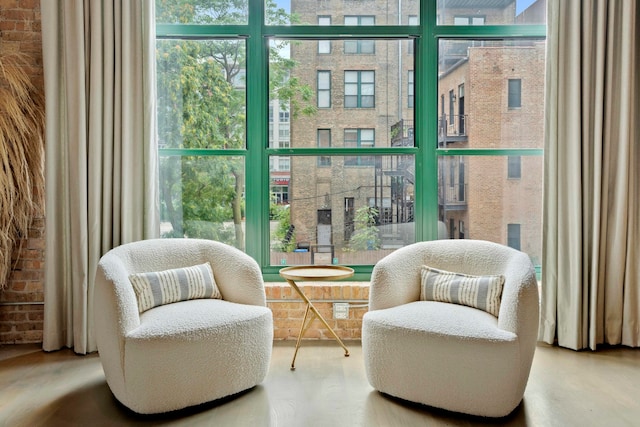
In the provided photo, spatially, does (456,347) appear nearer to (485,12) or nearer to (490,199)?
(490,199)

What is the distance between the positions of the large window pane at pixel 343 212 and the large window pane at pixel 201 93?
52cm

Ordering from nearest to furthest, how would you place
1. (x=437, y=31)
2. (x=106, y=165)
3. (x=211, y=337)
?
(x=211, y=337) < (x=106, y=165) < (x=437, y=31)

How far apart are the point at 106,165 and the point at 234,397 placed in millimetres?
1775

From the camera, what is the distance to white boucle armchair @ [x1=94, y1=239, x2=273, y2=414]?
2.46m

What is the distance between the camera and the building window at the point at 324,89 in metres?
3.76

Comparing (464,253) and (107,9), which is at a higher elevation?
(107,9)

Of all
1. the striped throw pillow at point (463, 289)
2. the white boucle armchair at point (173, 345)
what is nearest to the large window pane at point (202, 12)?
the white boucle armchair at point (173, 345)

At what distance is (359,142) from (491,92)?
41.2 inches

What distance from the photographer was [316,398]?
8.86 ft

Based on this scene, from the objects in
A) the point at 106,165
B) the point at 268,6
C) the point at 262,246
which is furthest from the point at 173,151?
the point at 268,6

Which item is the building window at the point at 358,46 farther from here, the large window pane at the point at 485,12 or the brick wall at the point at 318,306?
the brick wall at the point at 318,306

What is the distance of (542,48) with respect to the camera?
3.79m

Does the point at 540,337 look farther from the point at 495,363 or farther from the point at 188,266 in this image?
the point at 188,266

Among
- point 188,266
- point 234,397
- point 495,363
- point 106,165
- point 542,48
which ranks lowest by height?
point 234,397
